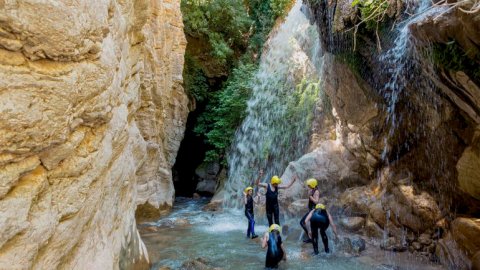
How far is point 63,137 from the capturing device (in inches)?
134

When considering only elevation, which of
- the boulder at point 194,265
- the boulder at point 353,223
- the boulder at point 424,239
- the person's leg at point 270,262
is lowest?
the boulder at point 194,265

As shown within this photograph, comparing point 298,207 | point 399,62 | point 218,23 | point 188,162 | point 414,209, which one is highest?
point 218,23

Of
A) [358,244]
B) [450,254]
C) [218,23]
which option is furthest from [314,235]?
[218,23]

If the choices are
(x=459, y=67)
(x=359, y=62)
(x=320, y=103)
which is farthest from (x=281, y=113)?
(x=459, y=67)

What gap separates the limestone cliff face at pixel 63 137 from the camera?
2.88 meters

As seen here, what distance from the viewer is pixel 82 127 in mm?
3922

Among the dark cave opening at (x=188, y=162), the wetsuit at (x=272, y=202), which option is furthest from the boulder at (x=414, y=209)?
the dark cave opening at (x=188, y=162)

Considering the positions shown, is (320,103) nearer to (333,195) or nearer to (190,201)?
(333,195)

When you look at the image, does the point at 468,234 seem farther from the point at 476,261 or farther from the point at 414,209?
the point at 414,209

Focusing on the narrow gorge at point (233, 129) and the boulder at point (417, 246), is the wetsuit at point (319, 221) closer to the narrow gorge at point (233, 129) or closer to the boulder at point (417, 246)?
the narrow gorge at point (233, 129)

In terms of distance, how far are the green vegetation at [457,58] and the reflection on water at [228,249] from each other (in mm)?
3897

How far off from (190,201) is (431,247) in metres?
11.0

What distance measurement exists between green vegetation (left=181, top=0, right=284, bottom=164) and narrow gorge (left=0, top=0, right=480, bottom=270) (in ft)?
0.25

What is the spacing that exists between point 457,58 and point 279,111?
952 cm
